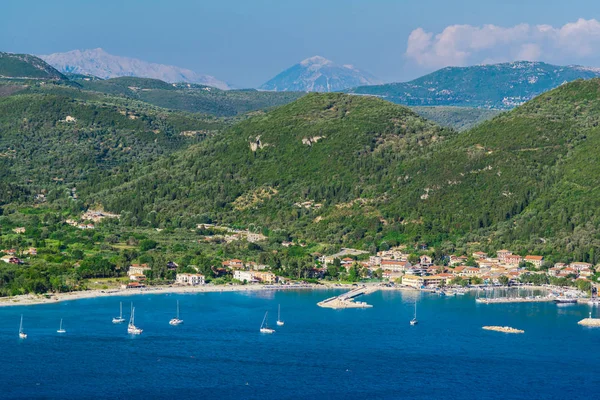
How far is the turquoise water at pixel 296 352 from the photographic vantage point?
2504 inches

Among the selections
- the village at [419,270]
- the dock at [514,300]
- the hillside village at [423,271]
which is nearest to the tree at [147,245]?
the hillside village at [423,271]

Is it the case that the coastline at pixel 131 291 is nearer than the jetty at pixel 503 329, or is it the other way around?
the jetty at pixel 503 329

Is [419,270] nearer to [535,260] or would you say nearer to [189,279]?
[535,260]

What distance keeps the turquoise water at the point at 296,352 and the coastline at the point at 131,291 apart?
1652mm

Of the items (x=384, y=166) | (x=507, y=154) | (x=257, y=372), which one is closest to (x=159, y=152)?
(x=384, y=166)

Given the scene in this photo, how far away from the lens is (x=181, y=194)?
14850 centimetres

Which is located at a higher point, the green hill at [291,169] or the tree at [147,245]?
the green hill at [291,169]

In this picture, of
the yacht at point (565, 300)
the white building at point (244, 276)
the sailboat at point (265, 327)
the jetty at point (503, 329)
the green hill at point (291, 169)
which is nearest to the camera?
the sailboat at point (265, 327)

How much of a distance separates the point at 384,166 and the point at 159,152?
64.1 metres

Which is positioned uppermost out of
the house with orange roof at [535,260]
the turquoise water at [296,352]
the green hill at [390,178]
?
the green hill at [390,178]

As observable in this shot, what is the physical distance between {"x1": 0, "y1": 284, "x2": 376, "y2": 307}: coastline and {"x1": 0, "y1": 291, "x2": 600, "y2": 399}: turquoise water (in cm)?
165

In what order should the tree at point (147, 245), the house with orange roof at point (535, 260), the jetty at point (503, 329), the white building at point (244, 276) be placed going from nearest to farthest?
the jetty at point (503, 329), the white building at point (244, 276), the house with orange roof at point (535, 260), the tree at point (147, 245)

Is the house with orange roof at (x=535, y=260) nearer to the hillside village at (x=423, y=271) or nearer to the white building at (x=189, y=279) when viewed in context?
the hillside village at (x=423, y=271)

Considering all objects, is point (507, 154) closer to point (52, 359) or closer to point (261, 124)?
point (261, 124)
